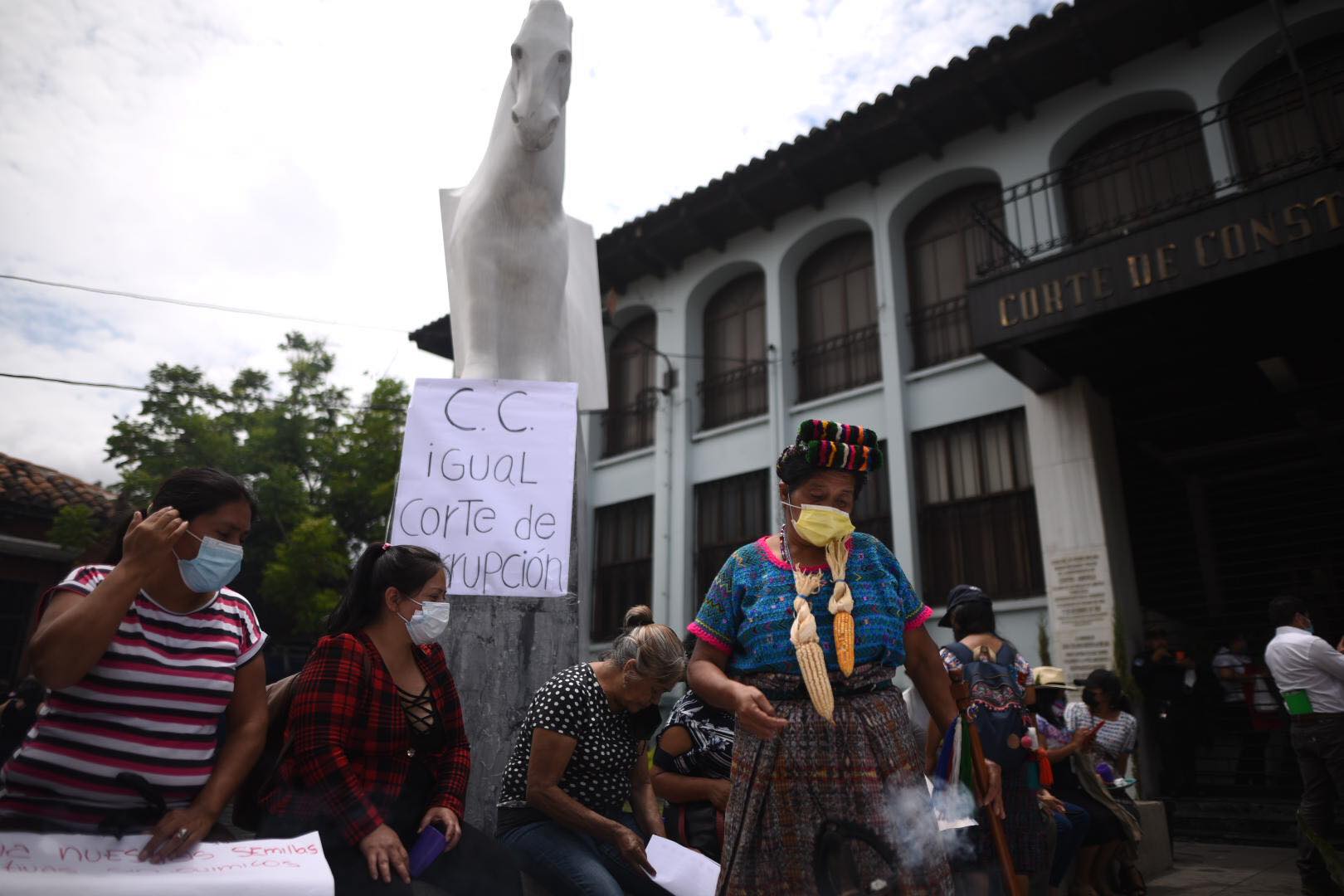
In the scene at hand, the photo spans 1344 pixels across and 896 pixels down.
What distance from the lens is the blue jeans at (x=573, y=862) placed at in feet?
9.43

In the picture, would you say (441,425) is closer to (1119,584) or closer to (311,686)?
(311,686)

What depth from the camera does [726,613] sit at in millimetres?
2223

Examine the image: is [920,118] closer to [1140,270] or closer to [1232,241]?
[1140,270]

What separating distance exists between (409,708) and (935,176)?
1113 cm

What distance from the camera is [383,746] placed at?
2.60m

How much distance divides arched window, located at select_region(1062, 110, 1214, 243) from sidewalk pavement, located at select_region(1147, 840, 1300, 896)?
571 cm

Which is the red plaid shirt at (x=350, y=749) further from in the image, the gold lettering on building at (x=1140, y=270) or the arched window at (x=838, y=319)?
the arched window at (x=838, y=319)

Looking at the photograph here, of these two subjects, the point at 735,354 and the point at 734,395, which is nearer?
the point at 734,395

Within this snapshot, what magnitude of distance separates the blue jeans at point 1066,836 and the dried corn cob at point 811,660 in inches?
139

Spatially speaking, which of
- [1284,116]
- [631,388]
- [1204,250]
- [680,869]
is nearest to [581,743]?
[680,869]

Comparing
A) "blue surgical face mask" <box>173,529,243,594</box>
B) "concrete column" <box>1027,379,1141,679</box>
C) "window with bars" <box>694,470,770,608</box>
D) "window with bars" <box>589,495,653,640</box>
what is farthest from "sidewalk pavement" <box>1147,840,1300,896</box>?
"window with bars" <box>589,495,653,640</box>

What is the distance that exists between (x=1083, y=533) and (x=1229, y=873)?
149 inches

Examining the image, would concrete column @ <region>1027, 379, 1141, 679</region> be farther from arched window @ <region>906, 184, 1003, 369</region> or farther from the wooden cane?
the wooden cane

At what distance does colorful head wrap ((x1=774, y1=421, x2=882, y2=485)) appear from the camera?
7.24ft
